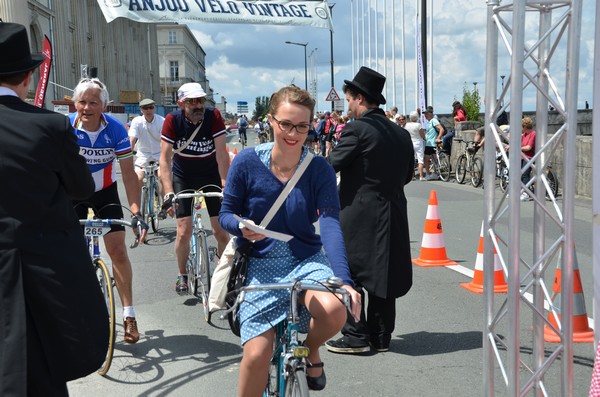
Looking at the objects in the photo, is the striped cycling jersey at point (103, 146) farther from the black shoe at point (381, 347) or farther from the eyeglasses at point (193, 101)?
the black shoe at point (381, 347)

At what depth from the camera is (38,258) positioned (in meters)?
2.83

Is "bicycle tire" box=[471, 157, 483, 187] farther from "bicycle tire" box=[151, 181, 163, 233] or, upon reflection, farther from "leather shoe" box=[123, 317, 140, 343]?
"leather shoe" box=[123, 317, 140, 343]

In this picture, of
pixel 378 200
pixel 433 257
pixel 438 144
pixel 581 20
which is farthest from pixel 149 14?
pixel 581 20

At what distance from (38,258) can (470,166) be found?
56.3 feet

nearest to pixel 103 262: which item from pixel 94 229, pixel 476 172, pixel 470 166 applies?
pixel 94 229

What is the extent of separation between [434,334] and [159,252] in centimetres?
486

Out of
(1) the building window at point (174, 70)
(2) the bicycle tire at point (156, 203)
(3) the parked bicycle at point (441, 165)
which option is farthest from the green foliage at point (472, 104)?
(1) the building window at point (174, 70)

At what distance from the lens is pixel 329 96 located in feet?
136

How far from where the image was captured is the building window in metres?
144

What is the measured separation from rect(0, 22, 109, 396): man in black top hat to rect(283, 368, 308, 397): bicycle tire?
0.76m

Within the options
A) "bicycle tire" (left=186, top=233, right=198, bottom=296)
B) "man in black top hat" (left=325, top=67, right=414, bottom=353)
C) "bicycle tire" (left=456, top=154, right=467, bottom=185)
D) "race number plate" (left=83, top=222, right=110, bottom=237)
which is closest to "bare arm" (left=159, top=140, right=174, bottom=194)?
"bicycle tire" (left=186, top=233, right=198, bottom=296)

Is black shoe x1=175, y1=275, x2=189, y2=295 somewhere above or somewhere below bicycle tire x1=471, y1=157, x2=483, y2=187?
below

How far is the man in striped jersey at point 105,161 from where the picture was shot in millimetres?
5238

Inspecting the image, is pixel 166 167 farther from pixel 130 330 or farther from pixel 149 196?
pixel 149 196
